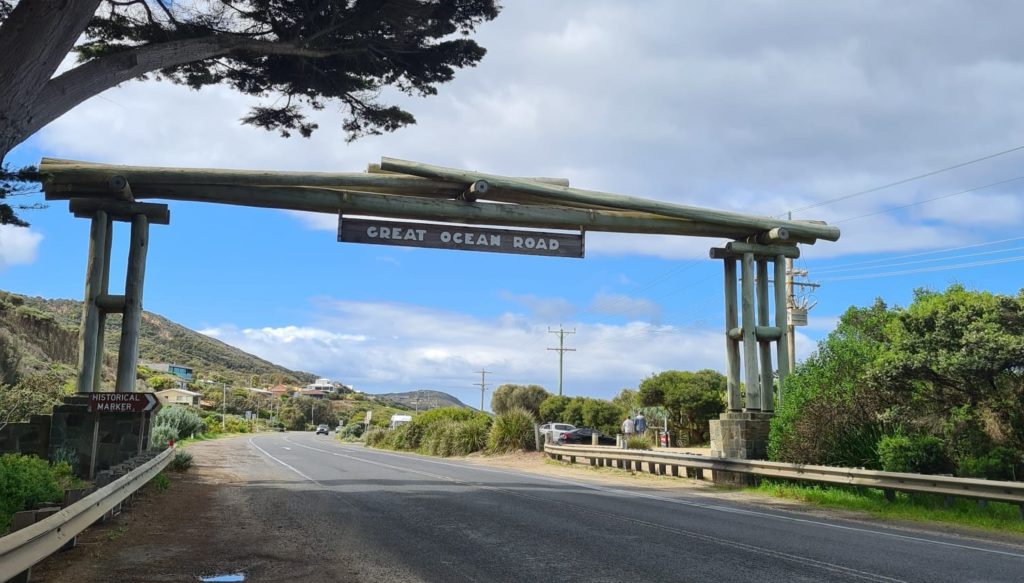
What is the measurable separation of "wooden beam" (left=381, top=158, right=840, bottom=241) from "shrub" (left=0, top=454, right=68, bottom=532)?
8490 millimetres

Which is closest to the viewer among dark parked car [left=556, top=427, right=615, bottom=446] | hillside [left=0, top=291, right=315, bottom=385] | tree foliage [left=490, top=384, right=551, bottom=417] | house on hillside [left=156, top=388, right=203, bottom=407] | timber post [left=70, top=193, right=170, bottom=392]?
timber post [left=70, top=193, right=170, bottom=392]

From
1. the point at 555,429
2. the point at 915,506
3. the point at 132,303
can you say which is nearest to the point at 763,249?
the point at 915,506

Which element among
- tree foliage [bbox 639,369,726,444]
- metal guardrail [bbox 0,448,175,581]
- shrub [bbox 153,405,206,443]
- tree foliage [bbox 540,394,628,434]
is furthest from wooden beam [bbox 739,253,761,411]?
tree foliage [bbox 540,394,628,434]

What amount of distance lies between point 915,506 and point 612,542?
7407 mm

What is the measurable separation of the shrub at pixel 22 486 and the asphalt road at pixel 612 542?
339 centimetres

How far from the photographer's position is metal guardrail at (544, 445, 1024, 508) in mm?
12086

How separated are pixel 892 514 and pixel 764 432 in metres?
5.01

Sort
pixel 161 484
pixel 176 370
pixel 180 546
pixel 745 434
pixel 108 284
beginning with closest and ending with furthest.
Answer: pixel 180 546, pixel 161 484, pixel 108 284, pixel 745 434, pixel 176 370

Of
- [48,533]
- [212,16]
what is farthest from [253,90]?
[48,533]

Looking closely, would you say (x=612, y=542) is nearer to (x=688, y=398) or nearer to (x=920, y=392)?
(x=920, y=392)

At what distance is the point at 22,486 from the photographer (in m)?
9.59

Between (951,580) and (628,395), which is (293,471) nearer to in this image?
(951,580)

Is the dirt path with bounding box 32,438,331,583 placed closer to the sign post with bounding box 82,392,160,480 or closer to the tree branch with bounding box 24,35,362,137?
the sign post with bounding box 82,392,160,480

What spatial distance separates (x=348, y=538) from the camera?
9.16 meters
